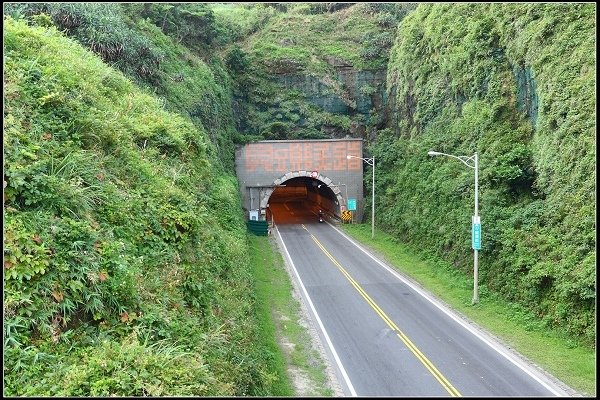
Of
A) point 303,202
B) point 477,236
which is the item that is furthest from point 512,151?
point 303,202

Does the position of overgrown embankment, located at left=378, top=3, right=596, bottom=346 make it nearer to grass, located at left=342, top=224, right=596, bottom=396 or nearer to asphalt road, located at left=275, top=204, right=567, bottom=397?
grass, located at left=342, top=224, right=596, bottom=396

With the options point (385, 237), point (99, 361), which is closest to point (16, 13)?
point (99, 361)

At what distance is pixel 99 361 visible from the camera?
605 centimetres

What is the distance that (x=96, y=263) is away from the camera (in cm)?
718

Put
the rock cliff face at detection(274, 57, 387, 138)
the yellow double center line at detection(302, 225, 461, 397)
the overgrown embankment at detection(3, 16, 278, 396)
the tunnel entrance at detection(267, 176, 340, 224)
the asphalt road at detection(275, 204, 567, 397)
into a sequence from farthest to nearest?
1. the tunnel entrance at detection(267, 176, 340, 224)
2. the rock cliff face at detection(274, 57, 387, 138)
3. the asphalt road at detection(275, 204, 567, 397)
4. the yellow double center line at detection(302, 225, 461, 397)
5. the overgrown embankment at detection(3, 16, 278, 396)

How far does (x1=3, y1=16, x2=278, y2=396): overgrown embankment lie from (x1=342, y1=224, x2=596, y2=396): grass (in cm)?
829

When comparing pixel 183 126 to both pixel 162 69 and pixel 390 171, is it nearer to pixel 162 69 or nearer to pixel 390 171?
pixel 162 69

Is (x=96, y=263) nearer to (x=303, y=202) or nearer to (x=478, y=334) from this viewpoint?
(x=478, y=334)

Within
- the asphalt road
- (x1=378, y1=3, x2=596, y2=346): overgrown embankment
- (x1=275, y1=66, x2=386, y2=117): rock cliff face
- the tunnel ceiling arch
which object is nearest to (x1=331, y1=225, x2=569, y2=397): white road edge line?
the asphalt road

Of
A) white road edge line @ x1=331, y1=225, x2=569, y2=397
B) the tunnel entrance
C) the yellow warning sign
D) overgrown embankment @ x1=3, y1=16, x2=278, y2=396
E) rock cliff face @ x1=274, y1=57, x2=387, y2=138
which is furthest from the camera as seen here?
the tunnel entrance

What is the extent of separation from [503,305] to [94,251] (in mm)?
15922

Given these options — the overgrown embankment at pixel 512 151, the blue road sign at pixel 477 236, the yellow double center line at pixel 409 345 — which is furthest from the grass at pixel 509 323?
the yellow double center line at pixel 409 345

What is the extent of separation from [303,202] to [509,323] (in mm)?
43599

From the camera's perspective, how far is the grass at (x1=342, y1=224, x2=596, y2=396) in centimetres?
1314
